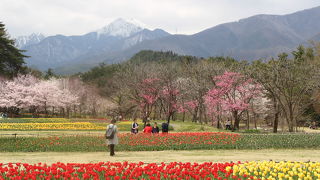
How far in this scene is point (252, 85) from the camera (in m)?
37.5

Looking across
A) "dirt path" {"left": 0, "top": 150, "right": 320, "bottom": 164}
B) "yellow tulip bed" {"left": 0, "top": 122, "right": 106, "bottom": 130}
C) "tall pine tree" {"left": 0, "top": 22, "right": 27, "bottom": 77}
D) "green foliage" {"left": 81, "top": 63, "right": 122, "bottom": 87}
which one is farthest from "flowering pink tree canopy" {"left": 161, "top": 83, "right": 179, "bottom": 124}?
"green foliage" {"left": 81, "top": 63, "right": 122, "bottom": 87}

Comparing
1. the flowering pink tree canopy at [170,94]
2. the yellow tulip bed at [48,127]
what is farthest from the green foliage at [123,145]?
the flowering pink tree canopy at [170,94]

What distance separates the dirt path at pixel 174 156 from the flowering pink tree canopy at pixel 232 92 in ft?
57.7

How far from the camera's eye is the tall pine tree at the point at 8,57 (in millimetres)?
58719

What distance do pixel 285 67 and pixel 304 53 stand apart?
97.2 feet

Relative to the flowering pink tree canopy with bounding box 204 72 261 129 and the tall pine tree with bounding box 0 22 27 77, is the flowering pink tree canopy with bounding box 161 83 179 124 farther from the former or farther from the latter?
the tall pine tree with bounding box 0 22 27 77

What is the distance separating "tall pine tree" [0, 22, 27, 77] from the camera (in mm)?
58719

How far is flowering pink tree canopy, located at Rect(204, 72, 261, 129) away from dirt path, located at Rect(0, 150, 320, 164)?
57.7ft

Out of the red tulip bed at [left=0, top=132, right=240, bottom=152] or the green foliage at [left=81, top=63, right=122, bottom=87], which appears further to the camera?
the green foliage at [left=81, top=63, right=122, bottom=87]

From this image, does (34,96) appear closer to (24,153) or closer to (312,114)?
(24,153)

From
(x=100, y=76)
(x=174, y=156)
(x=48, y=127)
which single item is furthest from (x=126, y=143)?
(x=100, y=76)

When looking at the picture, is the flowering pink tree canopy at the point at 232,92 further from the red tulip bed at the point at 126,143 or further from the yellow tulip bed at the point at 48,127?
the red tulip bed at the point at 126,143

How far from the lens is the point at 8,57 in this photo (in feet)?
194

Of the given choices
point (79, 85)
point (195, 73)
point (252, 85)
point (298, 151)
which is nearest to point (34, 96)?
point (79, 85)
